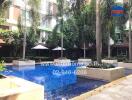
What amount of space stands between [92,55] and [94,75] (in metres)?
27.7

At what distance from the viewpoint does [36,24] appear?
3272 centimetres

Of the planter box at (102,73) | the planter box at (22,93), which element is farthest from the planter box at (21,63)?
the planter box at (22,93)

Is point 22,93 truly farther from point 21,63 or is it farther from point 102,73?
point 21,63

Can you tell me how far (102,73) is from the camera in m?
17.1

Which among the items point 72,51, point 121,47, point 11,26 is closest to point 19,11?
point 11,26

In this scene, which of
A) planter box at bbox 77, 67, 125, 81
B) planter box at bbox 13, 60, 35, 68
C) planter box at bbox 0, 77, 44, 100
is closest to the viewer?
planter box at bbox 0, 77, 44, 100

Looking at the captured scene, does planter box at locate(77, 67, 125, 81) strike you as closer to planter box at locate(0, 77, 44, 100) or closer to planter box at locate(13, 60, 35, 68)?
Result: planter box at locate(0, 77, 44, 100)

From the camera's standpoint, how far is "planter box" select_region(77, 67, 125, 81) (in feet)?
55.1

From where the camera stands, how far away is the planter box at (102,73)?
1680 centimetres

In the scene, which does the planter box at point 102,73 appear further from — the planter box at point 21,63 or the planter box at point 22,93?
the planter box at point 21,63

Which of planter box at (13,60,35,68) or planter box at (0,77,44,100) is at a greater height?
planter box at (0,77,44,100)

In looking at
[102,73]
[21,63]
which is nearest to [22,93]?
[102,73]

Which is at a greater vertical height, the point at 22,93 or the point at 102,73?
the point at 22,93

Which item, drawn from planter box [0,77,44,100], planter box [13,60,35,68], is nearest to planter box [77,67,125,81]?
planter box [0,77,44,100]
